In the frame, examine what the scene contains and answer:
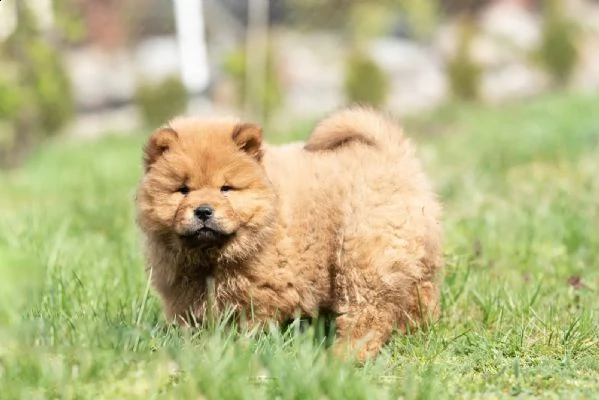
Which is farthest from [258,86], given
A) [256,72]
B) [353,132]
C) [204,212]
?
[204,212]

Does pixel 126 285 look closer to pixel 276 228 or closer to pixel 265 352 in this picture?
pixel 276 228

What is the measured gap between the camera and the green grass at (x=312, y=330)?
300 cm

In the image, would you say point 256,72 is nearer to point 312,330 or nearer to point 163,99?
point 163,99

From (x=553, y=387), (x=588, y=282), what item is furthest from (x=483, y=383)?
(x=588, y=282)

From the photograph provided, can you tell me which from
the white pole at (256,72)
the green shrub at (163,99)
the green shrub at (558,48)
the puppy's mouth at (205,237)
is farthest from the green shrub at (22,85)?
the green shrub at (558,48)

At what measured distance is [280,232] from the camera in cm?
383

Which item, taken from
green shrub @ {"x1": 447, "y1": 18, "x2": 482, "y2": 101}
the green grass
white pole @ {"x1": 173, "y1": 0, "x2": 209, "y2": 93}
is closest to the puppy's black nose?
the green grass

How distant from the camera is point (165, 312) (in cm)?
396

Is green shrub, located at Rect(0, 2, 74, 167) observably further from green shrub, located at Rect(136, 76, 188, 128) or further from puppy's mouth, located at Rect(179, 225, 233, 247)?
puppy's mouth, located at Rect(179, 225, 233, 247)

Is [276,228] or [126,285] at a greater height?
[276,228]

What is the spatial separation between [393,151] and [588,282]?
155 centimetres

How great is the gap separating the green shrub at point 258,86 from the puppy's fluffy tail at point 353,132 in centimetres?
1155

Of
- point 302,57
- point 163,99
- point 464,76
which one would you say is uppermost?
point 302,57

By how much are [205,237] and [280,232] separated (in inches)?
14.3
